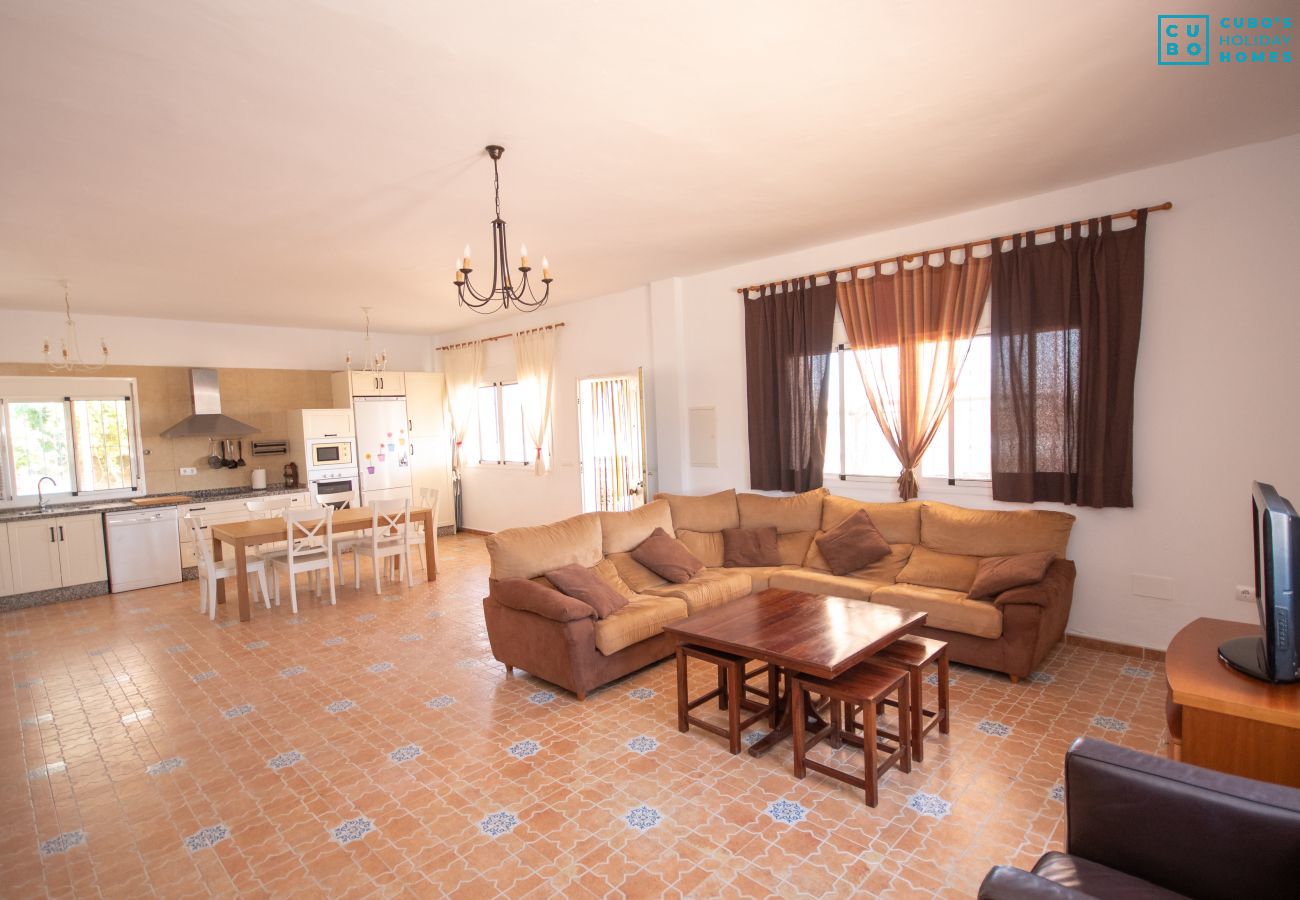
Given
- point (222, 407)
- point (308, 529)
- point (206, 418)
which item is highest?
point (222, 407)

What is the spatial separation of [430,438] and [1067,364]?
304 inches

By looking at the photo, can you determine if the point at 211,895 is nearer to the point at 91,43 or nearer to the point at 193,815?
the point at 193,815

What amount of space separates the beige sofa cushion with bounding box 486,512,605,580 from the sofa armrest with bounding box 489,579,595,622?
10 cm

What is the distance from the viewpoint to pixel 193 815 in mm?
2730

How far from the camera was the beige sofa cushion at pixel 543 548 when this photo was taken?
4023mm

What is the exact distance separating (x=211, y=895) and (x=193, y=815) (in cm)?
64

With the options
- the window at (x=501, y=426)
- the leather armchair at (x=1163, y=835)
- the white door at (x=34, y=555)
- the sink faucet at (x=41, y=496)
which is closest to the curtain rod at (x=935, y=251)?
the leather armchair at (x=1163, y=835)

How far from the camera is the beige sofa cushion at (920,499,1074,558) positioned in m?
4.05

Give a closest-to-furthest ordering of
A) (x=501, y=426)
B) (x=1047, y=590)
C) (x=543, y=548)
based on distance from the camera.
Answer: (x=1047, y=590), (x=543, y=548), (x=501, y=426)

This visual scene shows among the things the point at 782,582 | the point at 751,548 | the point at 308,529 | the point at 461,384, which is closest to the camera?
the point at 782,582

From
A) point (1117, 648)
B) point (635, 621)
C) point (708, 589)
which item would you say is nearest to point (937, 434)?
point (1117, 648)

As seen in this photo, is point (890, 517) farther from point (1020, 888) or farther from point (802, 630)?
point (1020, 888)

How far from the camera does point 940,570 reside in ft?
14.0

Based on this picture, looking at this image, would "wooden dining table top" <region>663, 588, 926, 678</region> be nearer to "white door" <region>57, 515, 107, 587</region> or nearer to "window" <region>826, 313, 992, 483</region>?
"window" <region>826, 313, 992, 483</region>
